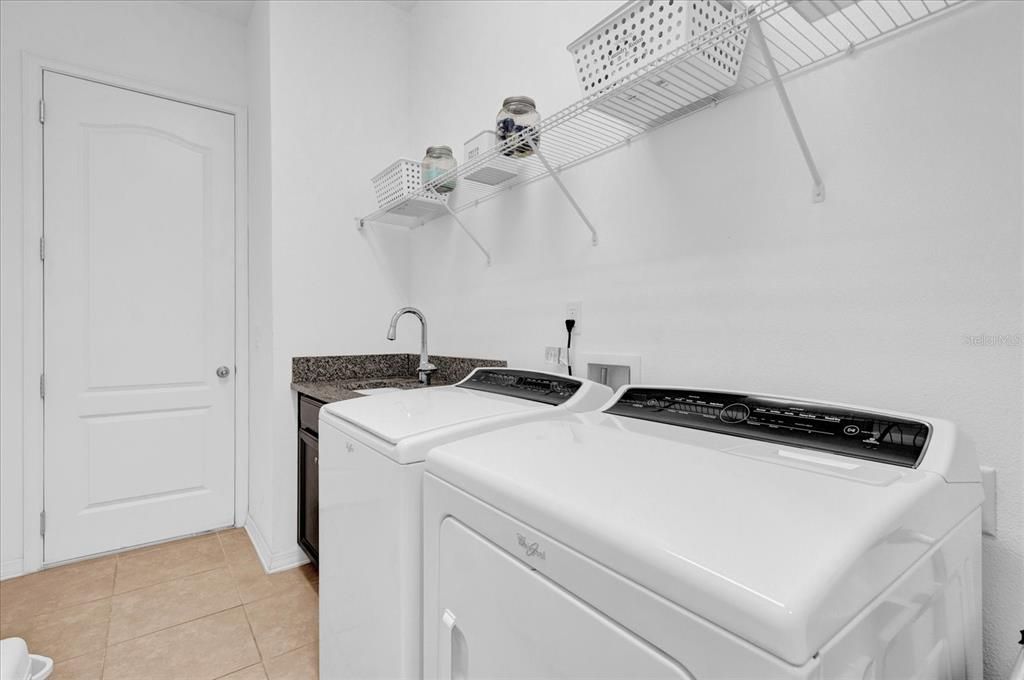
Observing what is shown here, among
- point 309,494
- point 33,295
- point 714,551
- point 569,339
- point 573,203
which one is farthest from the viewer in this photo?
point 33,295

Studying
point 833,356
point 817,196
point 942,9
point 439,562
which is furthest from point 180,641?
point 942,9

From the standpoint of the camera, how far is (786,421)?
0.90 m

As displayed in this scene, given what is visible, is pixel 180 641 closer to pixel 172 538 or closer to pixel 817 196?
pixel 172 538

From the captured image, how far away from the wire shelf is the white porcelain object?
78.8 inches

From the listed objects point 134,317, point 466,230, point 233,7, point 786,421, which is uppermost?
point 233,7

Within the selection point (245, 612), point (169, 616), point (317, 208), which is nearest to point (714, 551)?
point (245, 612)

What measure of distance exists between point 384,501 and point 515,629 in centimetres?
43

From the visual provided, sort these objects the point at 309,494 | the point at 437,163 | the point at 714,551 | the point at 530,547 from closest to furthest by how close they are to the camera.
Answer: the point at 714,551 → the point at 530,547 → the point at 437,163 → the point at 309,494

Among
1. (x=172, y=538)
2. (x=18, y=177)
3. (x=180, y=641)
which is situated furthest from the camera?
(x=172, y=538)

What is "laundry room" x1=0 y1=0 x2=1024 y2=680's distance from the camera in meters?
0.62

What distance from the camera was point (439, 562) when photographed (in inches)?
34.4

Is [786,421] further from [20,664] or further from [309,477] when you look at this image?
[20,664]

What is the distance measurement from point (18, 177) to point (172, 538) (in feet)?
6.21

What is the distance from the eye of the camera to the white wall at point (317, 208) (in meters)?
2.28
